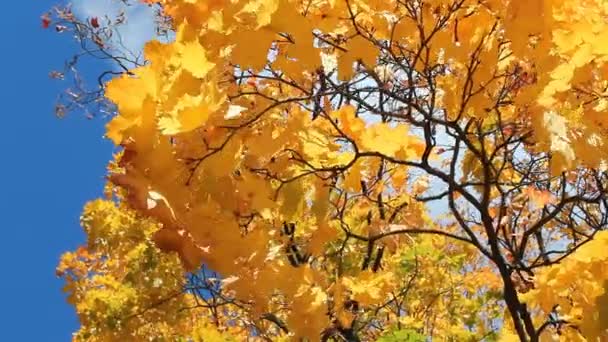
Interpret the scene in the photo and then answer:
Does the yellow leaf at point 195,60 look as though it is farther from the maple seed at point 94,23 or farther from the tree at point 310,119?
the maple seed at point 94,23

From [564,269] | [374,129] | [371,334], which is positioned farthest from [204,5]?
[371,334]

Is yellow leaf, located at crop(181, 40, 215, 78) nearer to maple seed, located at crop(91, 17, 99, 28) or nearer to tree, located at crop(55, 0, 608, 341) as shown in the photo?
tree, located at crop(55, 0, 608, 341)

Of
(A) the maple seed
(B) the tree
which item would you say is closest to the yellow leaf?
(B) the tree

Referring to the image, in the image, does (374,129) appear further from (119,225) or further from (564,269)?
(119,225)

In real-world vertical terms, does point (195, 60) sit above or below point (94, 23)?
below

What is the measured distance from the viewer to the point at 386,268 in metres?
6.73

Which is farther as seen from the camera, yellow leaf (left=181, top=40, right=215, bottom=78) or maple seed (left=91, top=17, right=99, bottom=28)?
maple seed (left=91, top=17, right=99, bottom=28)

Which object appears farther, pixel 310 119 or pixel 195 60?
pixel 310 119

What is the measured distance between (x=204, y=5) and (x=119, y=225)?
24.3 ft

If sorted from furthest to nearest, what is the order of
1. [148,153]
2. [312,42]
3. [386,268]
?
[386,268] → [312,42] → [148,153]

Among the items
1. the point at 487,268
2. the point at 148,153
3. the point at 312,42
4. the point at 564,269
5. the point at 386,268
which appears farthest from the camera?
the point at 487,268

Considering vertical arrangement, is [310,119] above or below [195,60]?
above

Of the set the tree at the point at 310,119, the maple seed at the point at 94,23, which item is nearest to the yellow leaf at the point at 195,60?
the tree at the point at 310,119

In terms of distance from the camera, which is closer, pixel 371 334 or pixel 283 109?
pixel 283 109
